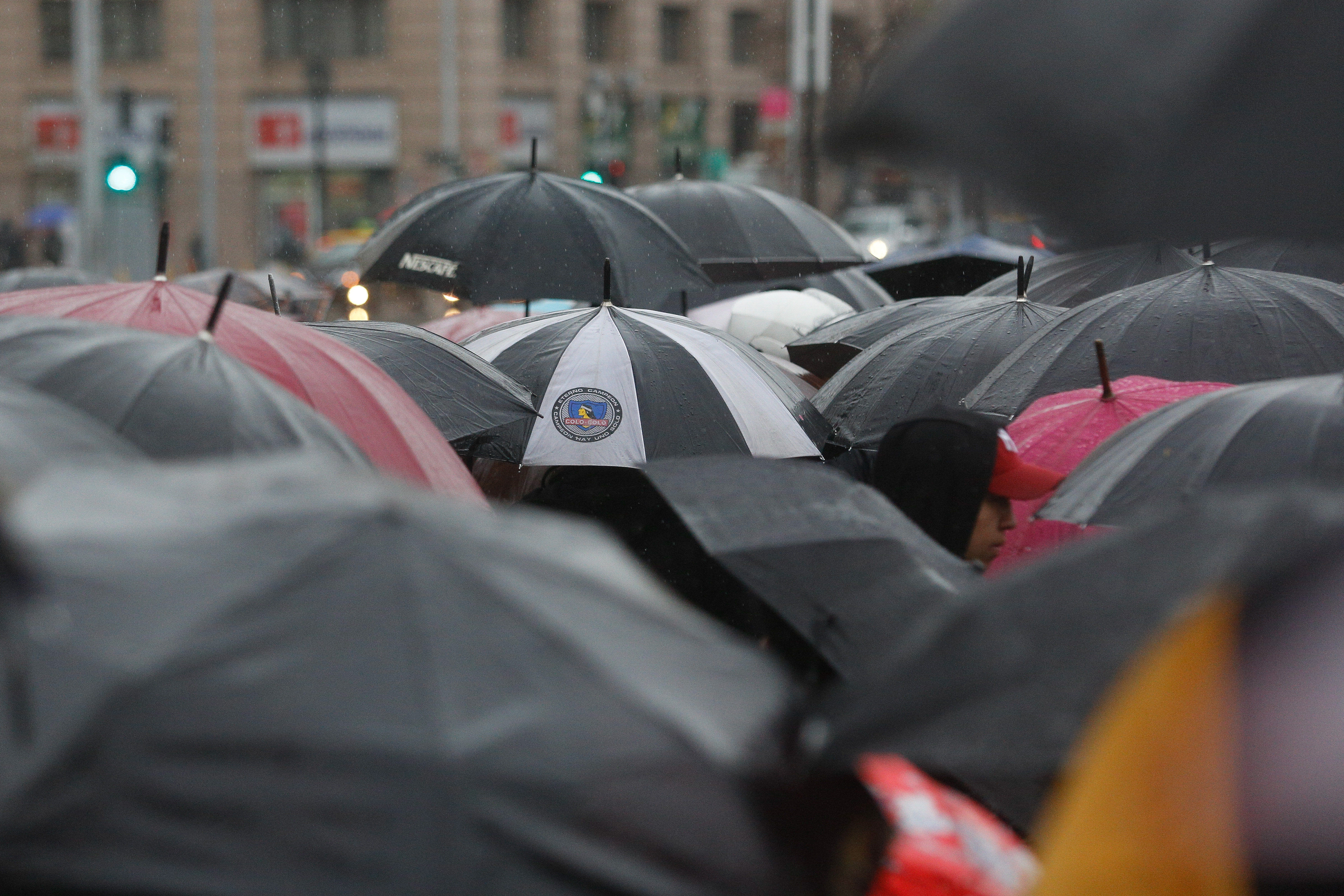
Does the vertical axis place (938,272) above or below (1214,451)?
above

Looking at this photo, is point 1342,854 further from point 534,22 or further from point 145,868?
point 534,22

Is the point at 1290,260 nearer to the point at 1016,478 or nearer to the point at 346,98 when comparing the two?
the point at 1016,478

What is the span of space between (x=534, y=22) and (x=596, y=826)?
46.1 m

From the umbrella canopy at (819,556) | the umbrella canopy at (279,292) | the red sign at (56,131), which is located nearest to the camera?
the umbrella canopy at (819,556)

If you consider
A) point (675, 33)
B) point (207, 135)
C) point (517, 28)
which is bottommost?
point (207, 135)

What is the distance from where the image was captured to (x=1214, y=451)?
379 cm

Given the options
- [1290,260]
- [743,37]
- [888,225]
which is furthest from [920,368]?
[743,37]

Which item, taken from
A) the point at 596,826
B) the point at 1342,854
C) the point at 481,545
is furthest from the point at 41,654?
the point at 1342,854

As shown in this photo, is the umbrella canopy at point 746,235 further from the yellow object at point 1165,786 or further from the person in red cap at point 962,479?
the yellow object at point 1165,786

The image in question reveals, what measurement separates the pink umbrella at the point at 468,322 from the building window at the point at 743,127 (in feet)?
138

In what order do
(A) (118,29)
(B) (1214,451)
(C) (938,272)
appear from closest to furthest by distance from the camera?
1. (B) (1214,451)
2. (C) (938,272)
3. (A) (118,29)

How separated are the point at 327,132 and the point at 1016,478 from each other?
4353 cm

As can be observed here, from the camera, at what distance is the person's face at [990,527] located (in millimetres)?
4422

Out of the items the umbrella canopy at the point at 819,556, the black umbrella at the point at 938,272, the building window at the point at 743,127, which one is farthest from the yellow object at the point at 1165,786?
the building window at the point at 743,127
